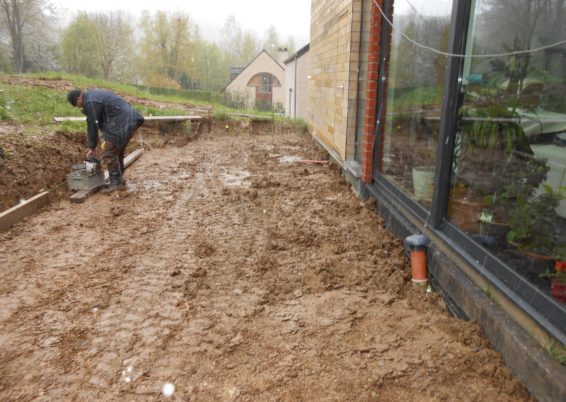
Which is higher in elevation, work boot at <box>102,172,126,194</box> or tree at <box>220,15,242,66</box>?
tree at <box>220,15,242,66</box>

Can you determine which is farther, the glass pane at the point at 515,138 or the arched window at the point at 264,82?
the arched window at the point at 264,82

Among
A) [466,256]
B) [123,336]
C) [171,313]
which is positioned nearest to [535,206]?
[466,256]

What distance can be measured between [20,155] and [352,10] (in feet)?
17.4

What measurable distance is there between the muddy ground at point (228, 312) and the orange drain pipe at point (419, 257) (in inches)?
5.2

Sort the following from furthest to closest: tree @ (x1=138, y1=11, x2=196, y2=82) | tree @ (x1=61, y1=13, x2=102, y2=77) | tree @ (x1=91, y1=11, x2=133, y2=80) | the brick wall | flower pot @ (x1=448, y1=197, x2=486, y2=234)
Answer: tree @ (x1=138, y1=11, x2=196, y2=82) → tree @ (x1=91, y1=11, x2=133, y2=80) → tree @ (x1=61, y1=13, x2=102, y2=77) → the brick wall → flower pot @ (x1=448, y1=197, x2=486, y2=234)

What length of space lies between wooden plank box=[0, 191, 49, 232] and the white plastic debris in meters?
3.36

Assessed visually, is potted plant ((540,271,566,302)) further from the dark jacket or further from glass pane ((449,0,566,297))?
the dark jacket

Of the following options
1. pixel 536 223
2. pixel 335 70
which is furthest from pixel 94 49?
pixel 536 223

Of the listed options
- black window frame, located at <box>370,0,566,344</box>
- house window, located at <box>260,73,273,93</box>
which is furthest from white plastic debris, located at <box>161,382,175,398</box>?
house window, located at <box>260,73,273,93</box>

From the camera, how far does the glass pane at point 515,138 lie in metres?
2.09

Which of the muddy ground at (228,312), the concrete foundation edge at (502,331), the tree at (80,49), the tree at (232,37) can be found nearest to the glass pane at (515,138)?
the concrete foundation edge at (502,331)

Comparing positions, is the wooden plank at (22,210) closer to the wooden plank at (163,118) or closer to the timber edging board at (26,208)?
the timber edging board at (26,208)

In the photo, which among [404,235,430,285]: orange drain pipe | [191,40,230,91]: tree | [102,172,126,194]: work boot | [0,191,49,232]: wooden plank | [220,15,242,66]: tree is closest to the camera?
[404,235,430,285]: orange drain pipe

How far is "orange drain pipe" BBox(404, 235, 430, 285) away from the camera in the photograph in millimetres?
3043
